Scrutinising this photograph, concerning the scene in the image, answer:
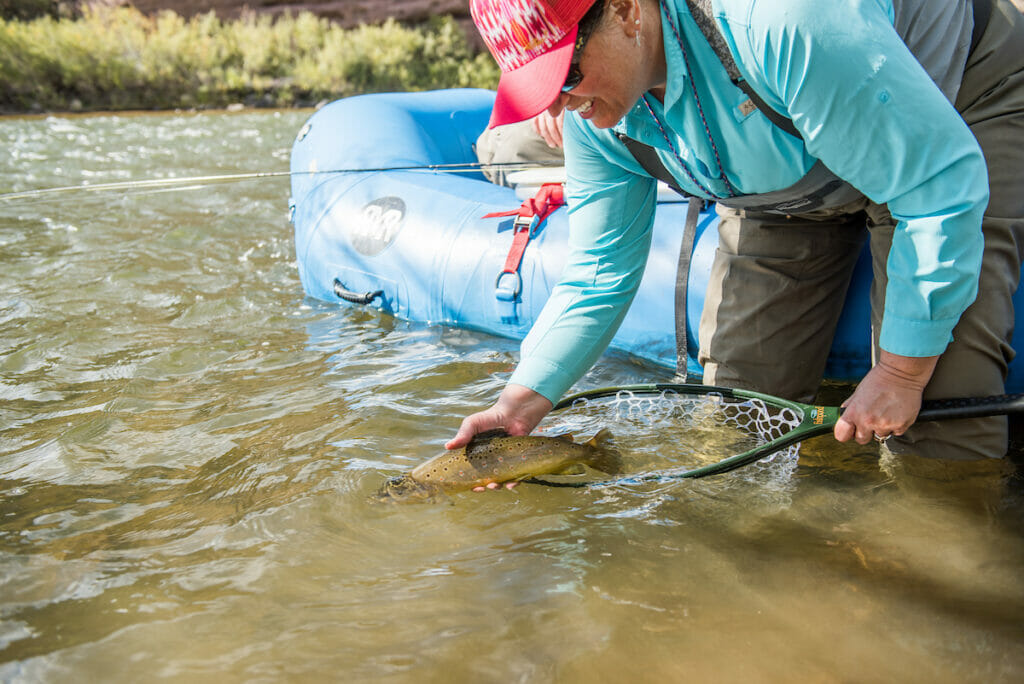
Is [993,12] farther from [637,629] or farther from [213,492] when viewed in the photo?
[213,492]

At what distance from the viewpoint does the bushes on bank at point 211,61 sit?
65.2 ft

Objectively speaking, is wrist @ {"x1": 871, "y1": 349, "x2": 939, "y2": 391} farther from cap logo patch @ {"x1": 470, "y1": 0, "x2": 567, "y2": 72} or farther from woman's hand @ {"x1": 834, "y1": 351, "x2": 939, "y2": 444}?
cap logo patch @ {"x1": 470, "y1": 0, "x2": 567, "y2": 72}

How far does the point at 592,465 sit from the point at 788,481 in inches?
21.6

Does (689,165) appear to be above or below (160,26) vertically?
below

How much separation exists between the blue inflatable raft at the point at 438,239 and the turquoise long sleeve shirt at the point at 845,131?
0.90 m

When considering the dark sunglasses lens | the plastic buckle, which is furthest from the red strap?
the dark sunglasses lens

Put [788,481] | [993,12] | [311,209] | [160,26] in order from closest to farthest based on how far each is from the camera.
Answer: [993,12] < [788,481] < [311,209] < [160,26]

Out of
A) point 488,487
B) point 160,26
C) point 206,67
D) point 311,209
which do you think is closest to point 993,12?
point 488,487

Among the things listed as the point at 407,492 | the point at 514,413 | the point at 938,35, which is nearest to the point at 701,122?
the point at 938,35

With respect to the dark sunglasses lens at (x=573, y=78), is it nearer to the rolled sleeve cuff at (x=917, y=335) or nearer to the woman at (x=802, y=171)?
the woman at (x=802, y=171)

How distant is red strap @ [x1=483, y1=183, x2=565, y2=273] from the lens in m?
3.51

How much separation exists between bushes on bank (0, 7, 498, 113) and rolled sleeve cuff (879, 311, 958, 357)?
66.3ft

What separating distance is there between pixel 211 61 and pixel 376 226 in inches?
802

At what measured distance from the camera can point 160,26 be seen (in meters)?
23.8
